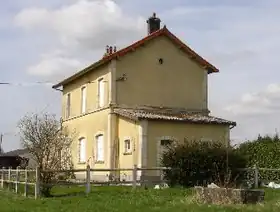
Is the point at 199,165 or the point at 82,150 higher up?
the point at 82,150

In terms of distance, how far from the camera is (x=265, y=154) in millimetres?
27297

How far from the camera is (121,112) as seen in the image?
28.8 meters

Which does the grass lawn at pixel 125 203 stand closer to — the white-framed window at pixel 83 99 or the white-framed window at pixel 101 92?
the white-framed window at pixel 101 92

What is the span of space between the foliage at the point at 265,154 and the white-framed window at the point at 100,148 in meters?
8.41

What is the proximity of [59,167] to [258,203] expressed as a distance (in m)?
10.8

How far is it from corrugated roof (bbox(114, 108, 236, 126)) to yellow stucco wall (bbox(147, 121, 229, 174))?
1.08 feet

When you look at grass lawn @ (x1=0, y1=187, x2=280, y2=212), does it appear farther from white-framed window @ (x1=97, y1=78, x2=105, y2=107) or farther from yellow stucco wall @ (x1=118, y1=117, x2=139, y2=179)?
white-framed window @ (x1=97, y1=78, x2=105, y2=107)

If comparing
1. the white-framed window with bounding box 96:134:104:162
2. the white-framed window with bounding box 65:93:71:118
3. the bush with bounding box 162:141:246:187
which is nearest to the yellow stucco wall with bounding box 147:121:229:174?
the bush with bounding box 162:141:246:187

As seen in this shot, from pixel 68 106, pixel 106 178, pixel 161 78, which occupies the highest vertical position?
pixel 161 78

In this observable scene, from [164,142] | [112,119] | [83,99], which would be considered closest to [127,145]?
[112,119]

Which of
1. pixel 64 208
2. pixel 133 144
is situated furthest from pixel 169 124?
pixel 64 208

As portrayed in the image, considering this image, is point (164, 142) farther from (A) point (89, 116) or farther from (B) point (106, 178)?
(A) point (89, 116)

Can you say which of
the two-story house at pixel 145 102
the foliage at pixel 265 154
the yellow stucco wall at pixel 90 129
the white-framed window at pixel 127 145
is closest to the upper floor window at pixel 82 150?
the two-story house at pixel 145 102

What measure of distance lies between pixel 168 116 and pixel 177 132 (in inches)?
43.0
